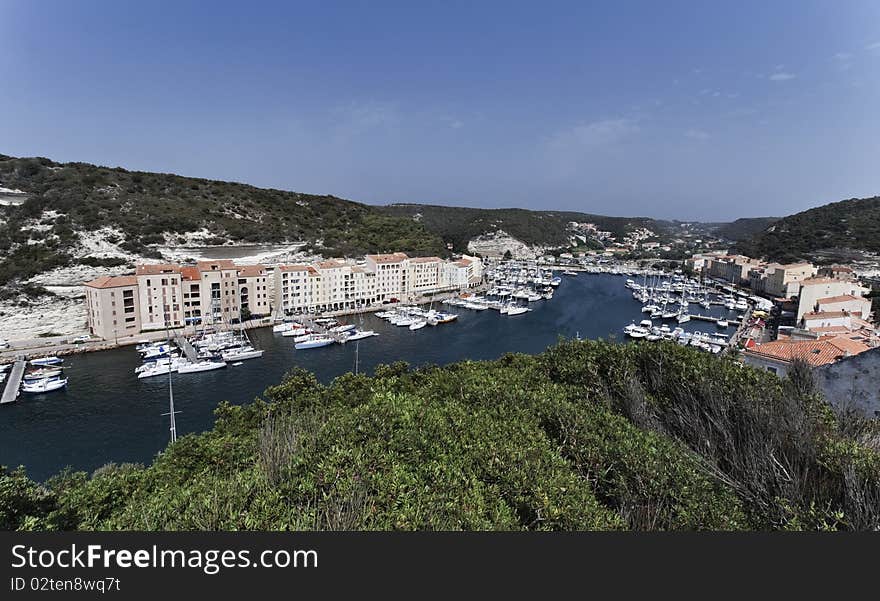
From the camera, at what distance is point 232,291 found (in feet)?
99.8

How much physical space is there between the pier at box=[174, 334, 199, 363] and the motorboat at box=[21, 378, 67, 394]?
16.4 feet

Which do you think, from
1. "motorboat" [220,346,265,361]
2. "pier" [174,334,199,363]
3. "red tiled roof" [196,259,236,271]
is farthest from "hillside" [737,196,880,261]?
"pier" [174,334,199,363]

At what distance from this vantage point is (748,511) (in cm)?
481

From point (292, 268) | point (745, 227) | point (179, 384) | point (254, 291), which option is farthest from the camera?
point (745, 227)

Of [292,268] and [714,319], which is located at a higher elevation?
[292,268]

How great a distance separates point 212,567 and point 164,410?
56.3 feet

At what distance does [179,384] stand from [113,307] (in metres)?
10.6

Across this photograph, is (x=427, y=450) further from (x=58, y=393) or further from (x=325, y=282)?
(x=325, y=282)

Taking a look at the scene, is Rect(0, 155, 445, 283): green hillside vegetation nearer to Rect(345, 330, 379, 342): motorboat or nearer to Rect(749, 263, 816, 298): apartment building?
Rect(345, 330, 379, 342): motorboat

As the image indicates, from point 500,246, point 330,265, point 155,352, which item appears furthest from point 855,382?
point 500,246

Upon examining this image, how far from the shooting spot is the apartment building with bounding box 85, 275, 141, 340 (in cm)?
2508

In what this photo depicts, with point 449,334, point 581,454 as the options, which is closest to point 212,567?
point 581,454

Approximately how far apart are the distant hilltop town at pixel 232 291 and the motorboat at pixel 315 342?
7792mm

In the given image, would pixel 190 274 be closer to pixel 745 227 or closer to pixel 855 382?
pixel 855 382
